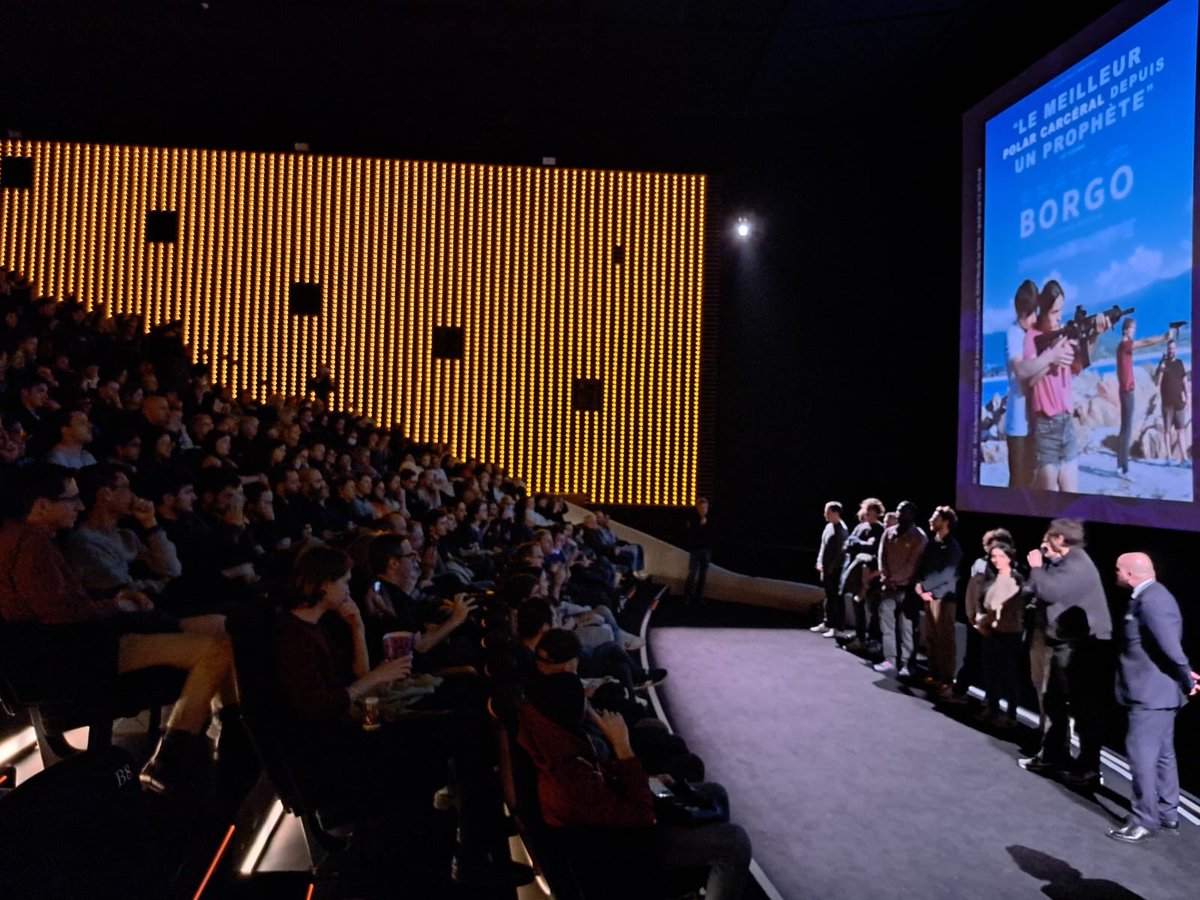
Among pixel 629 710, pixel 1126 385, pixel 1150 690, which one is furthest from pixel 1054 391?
pixel 629 710

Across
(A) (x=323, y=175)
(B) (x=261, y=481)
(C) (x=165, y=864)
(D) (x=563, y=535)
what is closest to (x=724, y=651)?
(D) (x=563, y=535)

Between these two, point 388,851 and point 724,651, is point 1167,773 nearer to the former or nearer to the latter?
point 388,851

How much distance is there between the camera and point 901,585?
21.6ft

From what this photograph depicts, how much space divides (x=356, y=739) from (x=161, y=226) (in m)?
10.5

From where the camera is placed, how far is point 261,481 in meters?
5.44

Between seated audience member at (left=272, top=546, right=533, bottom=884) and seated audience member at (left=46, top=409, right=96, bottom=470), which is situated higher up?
seated audience member at (left=46, top=409, right=96, bottom=470)

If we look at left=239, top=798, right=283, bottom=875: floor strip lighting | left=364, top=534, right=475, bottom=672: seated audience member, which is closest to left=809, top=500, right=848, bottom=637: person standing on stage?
left=364, top=534, right=475, bottom=672: seated audience member

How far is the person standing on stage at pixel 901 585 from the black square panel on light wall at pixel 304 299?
306 inches

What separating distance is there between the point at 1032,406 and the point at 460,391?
24.6ft

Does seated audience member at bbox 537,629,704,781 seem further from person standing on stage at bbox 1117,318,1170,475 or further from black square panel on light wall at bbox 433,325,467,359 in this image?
black square panel on light wall at bbox 433,325,467,359

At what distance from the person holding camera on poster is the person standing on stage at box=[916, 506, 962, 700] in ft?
2.16

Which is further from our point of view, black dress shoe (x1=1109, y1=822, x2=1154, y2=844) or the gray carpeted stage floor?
black dress shoe (x1=1109, y1=822, x2=1154, y2=844)

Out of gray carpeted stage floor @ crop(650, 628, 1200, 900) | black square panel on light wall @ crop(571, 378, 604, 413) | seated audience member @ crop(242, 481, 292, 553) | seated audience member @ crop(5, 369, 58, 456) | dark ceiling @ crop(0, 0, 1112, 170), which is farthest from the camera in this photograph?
black square panel on light wall @ crop(571, 378, 604, 413)

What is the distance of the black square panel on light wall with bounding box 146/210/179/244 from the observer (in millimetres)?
11148
